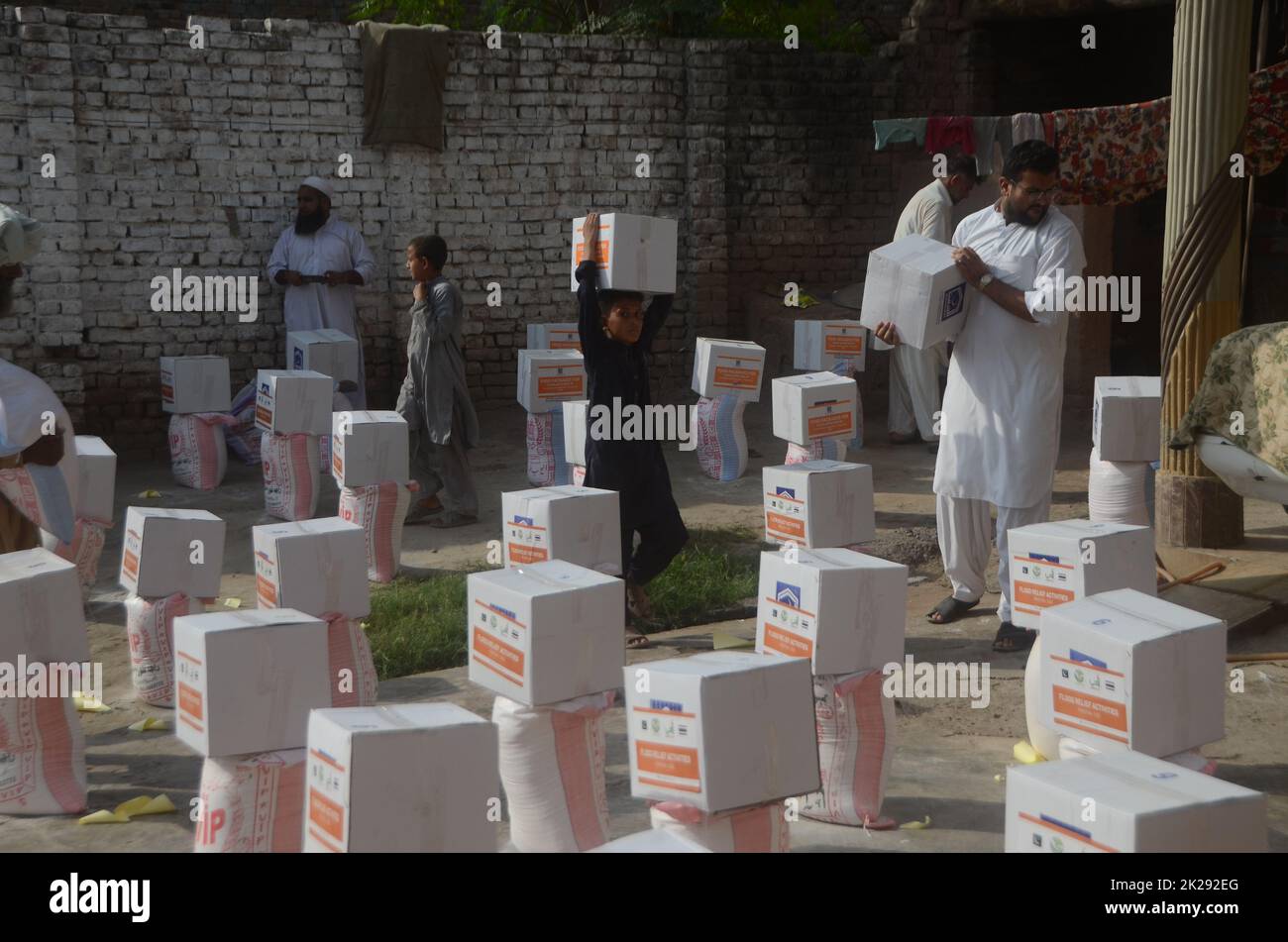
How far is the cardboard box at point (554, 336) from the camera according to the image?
32.4 ft

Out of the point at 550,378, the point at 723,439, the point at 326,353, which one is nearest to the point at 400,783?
the point at 550,378

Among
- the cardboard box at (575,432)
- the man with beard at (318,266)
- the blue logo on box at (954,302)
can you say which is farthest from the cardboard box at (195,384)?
the blue logo on box at (954,302)

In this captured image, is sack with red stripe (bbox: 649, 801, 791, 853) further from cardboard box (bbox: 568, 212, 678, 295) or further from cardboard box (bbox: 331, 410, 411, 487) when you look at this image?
cardboard box (bbox: 331, 410, 411, 487)

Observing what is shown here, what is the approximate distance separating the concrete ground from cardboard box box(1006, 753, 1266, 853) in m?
0.98

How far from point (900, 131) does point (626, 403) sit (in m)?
5.13

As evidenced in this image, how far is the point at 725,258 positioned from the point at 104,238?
194 inches

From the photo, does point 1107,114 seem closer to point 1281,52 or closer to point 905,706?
point 1281,52

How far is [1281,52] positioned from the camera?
28.3 ft

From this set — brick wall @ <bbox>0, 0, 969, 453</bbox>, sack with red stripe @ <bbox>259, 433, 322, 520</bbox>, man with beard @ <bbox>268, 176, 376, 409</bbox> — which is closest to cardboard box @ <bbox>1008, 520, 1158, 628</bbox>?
sack with red stripe @ <bbox>259, 433, 322, 520</bbox>

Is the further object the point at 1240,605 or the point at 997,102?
the point at 997,102

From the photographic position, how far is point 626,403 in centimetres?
571

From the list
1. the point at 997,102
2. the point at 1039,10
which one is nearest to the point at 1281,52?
the point at 1039,10

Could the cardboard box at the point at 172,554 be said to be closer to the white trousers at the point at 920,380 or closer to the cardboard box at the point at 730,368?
the cardboard box at the point at 730,368

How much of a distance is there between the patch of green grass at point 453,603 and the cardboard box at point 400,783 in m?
2.43
